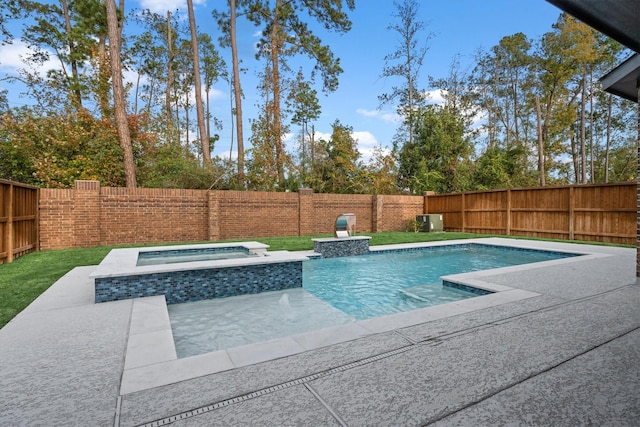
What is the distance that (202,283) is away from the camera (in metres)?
Answer: 4.83

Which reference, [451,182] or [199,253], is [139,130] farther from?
[451,182]

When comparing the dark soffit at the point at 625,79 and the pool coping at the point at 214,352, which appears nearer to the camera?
the pool coping at the point at 214,352

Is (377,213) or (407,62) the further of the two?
(407,62)

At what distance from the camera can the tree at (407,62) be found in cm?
2000

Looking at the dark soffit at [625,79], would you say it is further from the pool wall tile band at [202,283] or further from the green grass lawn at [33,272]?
the green grass lawn at [33,272]

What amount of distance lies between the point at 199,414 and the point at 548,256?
30.4 feet

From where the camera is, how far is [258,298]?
4953 mm

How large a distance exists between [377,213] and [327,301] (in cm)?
989

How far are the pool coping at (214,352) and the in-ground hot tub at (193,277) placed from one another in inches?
11.8

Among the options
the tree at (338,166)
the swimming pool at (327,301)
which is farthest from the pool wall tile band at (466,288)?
the tree at (338,166)

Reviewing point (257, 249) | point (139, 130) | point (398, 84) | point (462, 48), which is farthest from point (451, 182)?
point (139, 130)

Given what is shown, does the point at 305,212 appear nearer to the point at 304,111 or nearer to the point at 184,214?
the point at 184,214

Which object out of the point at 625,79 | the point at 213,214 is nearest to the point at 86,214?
the point at 213,214

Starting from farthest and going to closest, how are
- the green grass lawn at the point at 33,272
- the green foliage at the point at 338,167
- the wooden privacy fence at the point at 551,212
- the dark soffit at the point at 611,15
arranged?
1. the green foliage at the point at 338,167
2. the wooden privacy fence at the point at 551,212
3. the green grass lawn at the point at 33,272
4. the dark soffit at the point at 611,15
